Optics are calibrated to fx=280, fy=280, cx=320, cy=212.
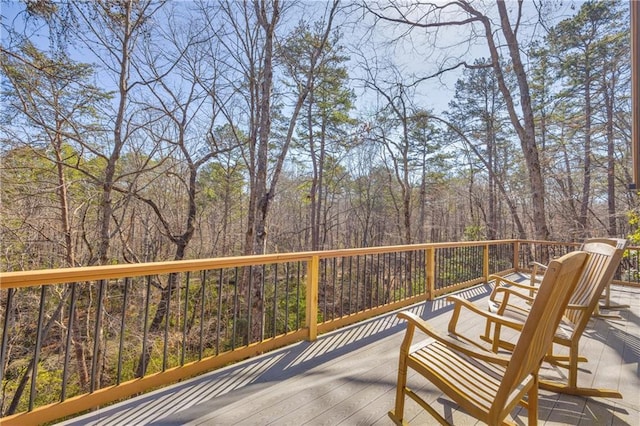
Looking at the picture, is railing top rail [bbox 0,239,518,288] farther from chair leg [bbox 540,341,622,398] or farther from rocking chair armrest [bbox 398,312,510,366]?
chair leg [bbox 540,341,622,398]

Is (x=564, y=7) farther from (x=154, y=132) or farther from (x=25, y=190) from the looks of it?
(x=25, y=190)

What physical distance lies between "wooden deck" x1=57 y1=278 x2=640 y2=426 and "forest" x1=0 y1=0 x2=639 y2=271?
11.3ft

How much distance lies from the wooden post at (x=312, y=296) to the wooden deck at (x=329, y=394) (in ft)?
0.36

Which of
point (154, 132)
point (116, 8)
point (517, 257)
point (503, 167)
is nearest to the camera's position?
point (116, 8)

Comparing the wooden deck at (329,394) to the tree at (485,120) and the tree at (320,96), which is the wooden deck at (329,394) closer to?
the tree at (320,96)

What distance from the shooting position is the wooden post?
108 inches

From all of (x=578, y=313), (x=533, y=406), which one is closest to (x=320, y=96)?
(x=578, y=313)

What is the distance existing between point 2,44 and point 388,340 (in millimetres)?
6365

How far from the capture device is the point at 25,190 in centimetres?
512

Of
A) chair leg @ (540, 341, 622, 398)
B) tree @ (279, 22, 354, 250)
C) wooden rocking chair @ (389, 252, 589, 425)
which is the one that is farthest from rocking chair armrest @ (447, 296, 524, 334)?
tree @ (279, 22, 354, 250)

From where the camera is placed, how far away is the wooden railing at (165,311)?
5.32 ft

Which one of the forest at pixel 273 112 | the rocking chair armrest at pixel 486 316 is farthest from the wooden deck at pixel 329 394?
the forest at pixel 273 112

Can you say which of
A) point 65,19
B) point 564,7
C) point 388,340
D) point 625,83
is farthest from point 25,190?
point 625,83

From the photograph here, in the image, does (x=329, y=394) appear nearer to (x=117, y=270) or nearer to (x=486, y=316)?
(x=486, y=316)
